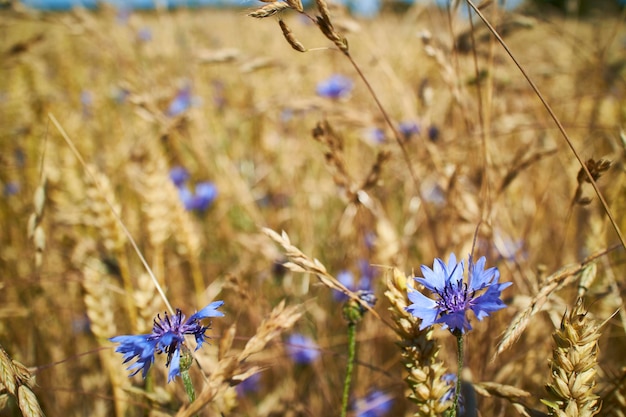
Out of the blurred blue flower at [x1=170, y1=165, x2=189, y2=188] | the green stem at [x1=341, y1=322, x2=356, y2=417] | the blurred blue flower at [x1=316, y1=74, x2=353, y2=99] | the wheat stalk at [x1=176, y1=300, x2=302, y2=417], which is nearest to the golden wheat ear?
the wheat stalk at [x1=176, y1=300, x2=302, y2=417]

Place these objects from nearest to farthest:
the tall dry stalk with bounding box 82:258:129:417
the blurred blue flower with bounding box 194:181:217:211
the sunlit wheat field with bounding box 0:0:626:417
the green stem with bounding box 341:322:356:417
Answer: the sunlit wheat field with bounding box 0:0:626:417
the green stem with bounding box 341:322:356:417
the tall dry stalk with bounding box 82:258:129:417
the blurred blue flower with bounding box 194:181:217:211

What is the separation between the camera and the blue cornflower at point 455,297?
56 cm

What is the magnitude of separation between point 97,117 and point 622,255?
2794 millimetres

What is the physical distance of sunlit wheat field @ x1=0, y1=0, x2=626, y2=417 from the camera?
2.10 feet

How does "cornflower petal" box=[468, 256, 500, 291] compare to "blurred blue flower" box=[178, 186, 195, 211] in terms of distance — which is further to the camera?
"blurred blue flower" box=[178, 186, 195, 211]

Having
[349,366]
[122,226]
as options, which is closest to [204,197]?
[122,226]

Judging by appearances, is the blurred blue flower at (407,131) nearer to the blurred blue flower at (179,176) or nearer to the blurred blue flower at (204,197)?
the blurred blue flower at (204,197)

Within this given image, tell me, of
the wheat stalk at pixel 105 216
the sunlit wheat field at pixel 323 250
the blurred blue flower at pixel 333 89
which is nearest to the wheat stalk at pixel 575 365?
the sunlit wheat field at pixel 323 250

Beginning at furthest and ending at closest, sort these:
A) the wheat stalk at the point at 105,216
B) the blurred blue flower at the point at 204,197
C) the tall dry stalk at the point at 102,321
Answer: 1. the blurred blue flower at the point at 204,197
2. the wheat stalk at the point at 105,216
3. the tall dry stalk at the point at 102,321

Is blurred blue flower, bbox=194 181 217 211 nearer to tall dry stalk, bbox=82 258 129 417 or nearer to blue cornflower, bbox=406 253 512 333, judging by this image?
tall dry stalk, bbox=82 258 129 417

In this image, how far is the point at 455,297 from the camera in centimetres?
62

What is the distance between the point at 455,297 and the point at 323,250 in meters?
1.14

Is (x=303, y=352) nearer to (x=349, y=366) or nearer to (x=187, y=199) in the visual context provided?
(x=349, y=366)

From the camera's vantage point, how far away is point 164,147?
7.41 feet
